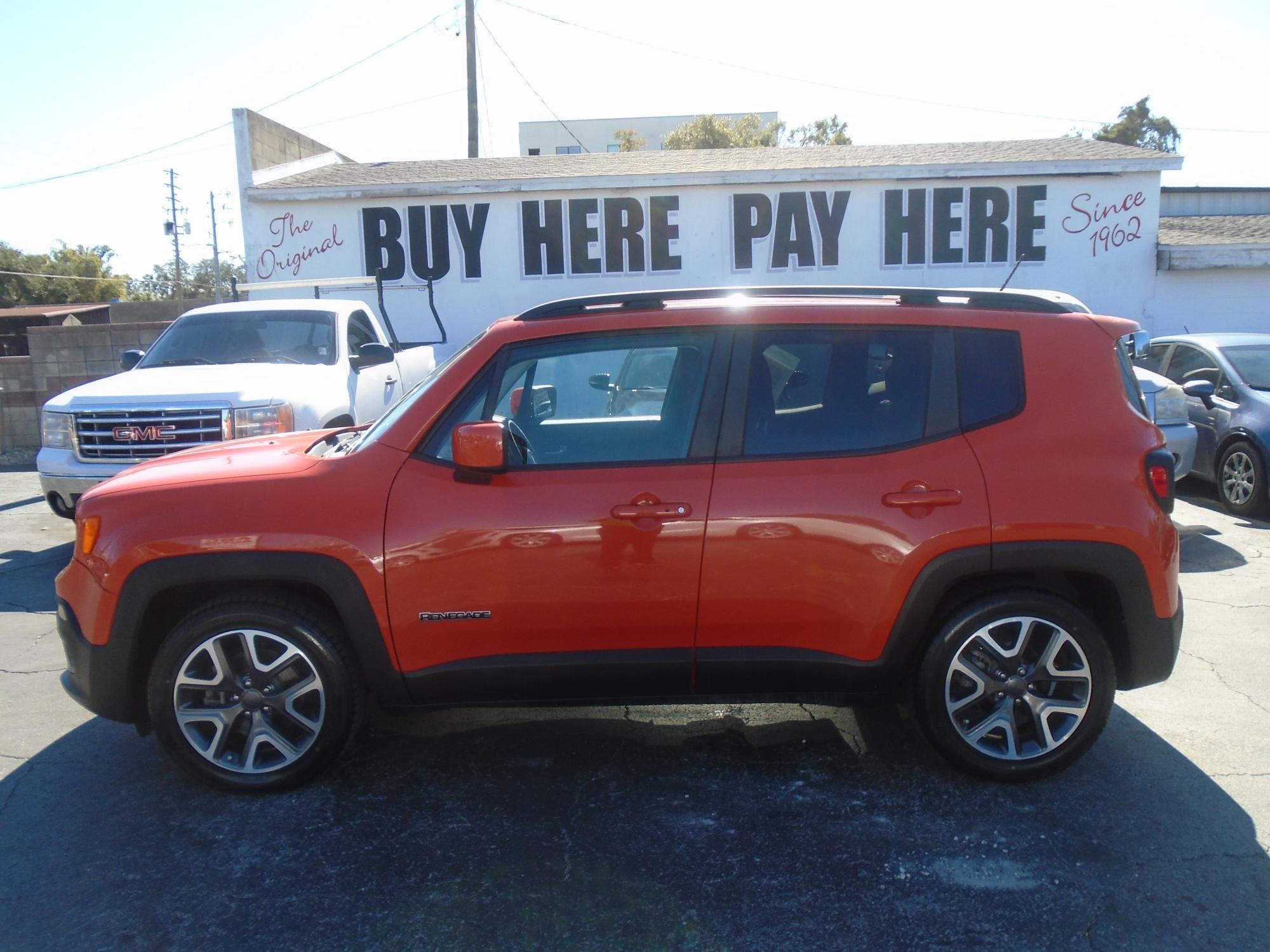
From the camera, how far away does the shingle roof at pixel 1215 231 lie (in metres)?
15.3

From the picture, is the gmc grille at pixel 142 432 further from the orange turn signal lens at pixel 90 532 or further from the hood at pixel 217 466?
the orange turn signal lens at pixel 90 532

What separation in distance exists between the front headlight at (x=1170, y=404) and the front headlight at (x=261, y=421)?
6.93 meters

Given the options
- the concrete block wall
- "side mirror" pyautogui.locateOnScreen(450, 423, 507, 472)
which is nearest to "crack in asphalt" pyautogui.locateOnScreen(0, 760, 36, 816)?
"side mirror" pyautogui.locateOnScreen(450, 423, 507, 472)

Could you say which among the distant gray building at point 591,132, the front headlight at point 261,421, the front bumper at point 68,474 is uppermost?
the distant gray building at point 591,132

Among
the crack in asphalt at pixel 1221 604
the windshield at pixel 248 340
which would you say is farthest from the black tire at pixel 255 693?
the crack in asphalt at pixel 1221 604

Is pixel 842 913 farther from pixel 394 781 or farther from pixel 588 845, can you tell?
pixel 394 781

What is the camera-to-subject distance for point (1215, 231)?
1720 centimetres

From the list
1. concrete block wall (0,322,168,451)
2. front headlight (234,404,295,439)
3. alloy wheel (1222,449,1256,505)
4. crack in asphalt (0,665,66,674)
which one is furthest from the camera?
concrete block wall (0,322,168,451)

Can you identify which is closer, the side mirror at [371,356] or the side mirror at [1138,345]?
the side mirror at [1138,345]

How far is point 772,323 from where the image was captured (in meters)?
3.76

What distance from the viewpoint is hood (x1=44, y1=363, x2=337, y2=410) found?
6934mm

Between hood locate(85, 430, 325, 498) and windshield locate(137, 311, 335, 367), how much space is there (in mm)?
3907

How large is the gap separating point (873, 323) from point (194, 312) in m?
6.84

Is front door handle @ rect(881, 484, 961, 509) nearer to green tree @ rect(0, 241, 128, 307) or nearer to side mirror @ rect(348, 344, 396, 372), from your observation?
side mirror @ rect(348, 344, 396, 372)
